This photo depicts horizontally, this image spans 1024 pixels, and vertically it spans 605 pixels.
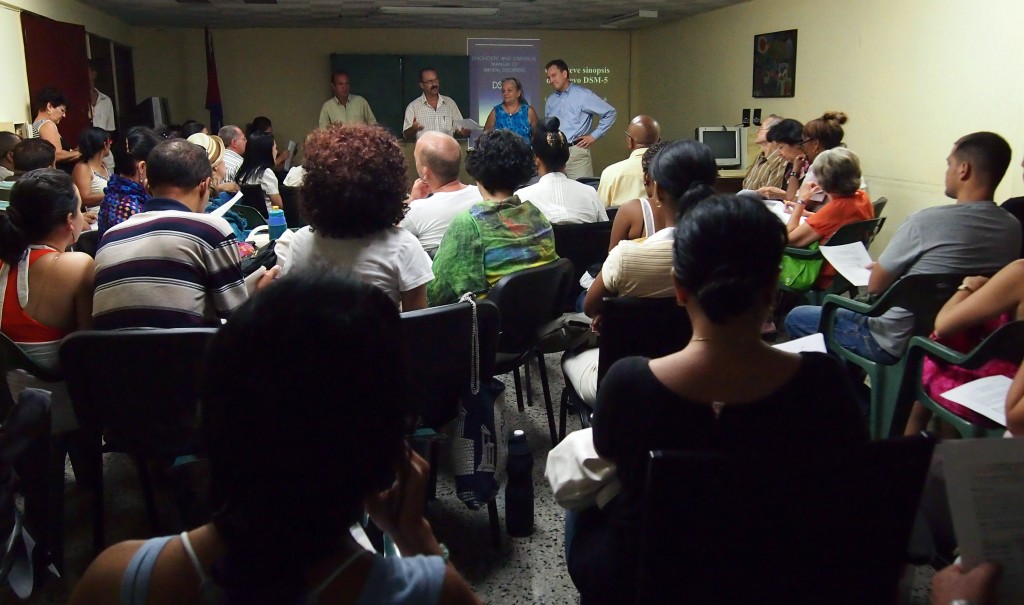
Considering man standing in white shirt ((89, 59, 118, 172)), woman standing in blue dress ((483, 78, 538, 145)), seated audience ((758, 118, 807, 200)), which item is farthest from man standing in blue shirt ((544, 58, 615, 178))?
man standing in white shirt ((89, 59, 118, 172))

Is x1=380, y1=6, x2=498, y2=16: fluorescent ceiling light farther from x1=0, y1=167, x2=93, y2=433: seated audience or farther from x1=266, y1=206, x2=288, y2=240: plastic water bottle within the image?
x1=0, y1=167, x2=93, y2=433: seated audience

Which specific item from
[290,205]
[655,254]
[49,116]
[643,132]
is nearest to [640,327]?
[655,254]

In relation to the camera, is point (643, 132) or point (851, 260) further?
point (643, 132)

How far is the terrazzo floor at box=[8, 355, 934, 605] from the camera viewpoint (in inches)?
77.0

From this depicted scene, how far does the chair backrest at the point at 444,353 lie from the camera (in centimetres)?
184

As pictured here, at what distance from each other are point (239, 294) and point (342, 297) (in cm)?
155

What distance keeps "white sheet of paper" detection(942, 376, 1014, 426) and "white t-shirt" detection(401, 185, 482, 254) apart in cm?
181

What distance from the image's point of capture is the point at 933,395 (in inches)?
84.7

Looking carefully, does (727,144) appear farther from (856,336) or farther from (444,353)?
(444,353)

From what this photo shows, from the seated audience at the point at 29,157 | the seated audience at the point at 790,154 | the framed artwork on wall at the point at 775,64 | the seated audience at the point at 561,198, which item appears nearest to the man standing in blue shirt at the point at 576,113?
the framed artwork on wall at the point at 775,64

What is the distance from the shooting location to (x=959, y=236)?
7.87 feet

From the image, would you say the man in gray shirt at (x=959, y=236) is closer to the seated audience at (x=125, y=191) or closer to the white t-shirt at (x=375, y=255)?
the white t-shirt at (x=375, y=255)

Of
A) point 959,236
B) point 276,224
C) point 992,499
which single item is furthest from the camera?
point 276,224

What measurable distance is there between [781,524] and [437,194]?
2.30 meters
